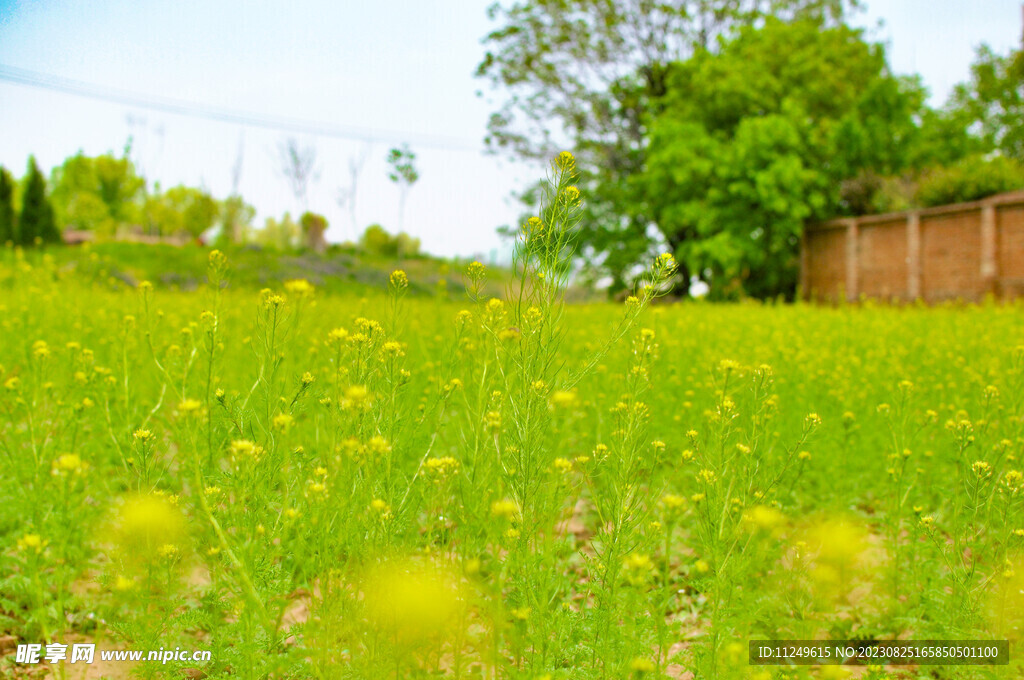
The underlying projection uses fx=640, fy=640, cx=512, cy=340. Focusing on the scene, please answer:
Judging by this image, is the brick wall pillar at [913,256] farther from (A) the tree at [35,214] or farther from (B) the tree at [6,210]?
(A) the tree at [35,214]

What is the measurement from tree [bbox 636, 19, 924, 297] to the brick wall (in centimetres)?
105

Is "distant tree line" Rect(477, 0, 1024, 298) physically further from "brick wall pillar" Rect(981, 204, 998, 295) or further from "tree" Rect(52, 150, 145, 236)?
"tree" Rect(52, 150, 145, 236)

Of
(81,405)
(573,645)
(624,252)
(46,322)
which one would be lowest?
(573,645)

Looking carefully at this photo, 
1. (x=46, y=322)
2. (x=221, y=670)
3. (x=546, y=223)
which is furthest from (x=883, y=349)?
(x=46, y=322)

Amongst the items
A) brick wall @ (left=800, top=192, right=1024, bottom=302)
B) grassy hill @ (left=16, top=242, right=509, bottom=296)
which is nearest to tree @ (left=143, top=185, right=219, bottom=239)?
grassy hill @ (left=16, top=242, right=509, bottom=296)

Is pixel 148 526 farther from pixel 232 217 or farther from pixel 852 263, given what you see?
pixel 232 217

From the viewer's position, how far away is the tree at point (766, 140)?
17141 millimetres

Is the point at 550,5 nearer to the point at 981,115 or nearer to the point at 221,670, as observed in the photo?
the point at 221,670

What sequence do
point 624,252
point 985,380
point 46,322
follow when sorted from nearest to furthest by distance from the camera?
point 985,380
point 46,322
point 624,252

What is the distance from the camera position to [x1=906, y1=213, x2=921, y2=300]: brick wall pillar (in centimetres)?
1597

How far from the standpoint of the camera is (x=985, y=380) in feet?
14.3

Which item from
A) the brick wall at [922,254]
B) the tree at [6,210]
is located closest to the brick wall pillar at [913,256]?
the brick wall at [922,254]

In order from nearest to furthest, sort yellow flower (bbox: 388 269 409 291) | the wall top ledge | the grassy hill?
yellow flower (bbox: 388 269 409 291), the wall top ledge, the grassy hill

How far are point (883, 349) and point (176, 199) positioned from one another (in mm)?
49591
